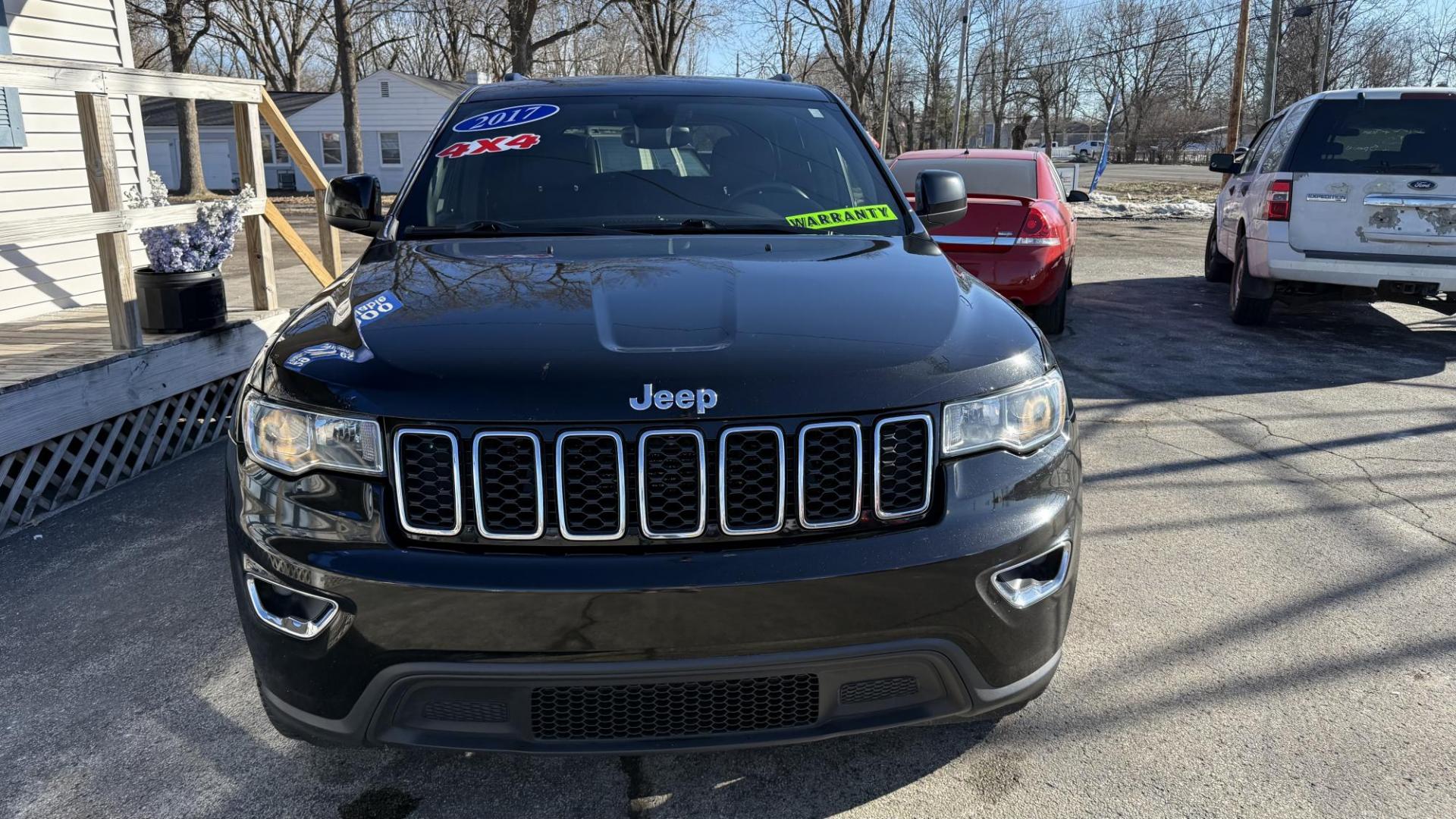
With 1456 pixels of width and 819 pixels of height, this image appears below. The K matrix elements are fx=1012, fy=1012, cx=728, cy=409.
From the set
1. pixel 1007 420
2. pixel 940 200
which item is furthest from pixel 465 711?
pixel 940 200

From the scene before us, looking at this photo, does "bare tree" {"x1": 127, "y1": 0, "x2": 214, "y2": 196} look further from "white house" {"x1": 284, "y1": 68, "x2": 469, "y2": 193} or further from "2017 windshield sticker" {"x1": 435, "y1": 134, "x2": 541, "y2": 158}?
"2017 windshield sticker" {"x1": 435, "y1": 134, "x2": 541, "y2": 158}

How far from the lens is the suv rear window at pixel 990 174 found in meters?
8.21

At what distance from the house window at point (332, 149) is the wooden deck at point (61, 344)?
3431 cm

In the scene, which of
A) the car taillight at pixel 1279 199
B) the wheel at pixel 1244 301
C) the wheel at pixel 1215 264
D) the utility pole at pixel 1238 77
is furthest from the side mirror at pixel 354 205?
the utility pole at pixel 1238 77

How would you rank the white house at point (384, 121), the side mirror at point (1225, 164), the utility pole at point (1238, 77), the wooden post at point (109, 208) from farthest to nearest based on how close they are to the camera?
the white house at point (384, 121) → the utility pole at point (1238, 77) → the side mirror at point (1225, 164) → the wooden post at point (109, 208)

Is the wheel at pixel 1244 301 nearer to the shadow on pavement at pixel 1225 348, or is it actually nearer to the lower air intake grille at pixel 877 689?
the shadow on pavement at pixel 1225 348

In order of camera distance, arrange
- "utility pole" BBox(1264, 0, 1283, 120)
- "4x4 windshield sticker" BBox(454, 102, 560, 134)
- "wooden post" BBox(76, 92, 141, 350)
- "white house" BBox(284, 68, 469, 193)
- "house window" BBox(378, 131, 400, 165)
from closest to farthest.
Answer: "4x4 windshield sticker" BBox(454, 102, 560, 134)
"wooden post" BBox(76, 92, 141, 350)
"utility pole" BBox(1264, 0, 1283, 120)
"white house" BBox(284, 68, 469, 193)
"house window" BBox(378, 131, 400, 165)

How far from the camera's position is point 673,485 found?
198 centimetres

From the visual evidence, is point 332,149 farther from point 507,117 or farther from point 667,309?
point 667,309

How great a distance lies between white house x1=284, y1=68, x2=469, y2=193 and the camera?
3678 cm

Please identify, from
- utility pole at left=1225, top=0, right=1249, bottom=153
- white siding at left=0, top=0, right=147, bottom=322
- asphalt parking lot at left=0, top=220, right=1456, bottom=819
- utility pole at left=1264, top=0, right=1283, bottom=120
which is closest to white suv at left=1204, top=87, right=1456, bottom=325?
asphalt parking lot at left=0, top=220, right=1456, bottom=819

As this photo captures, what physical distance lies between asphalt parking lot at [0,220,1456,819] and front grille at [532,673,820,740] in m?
0.33

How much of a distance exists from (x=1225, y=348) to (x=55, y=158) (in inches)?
356

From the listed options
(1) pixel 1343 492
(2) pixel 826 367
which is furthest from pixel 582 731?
(1) pixel 1343 492
